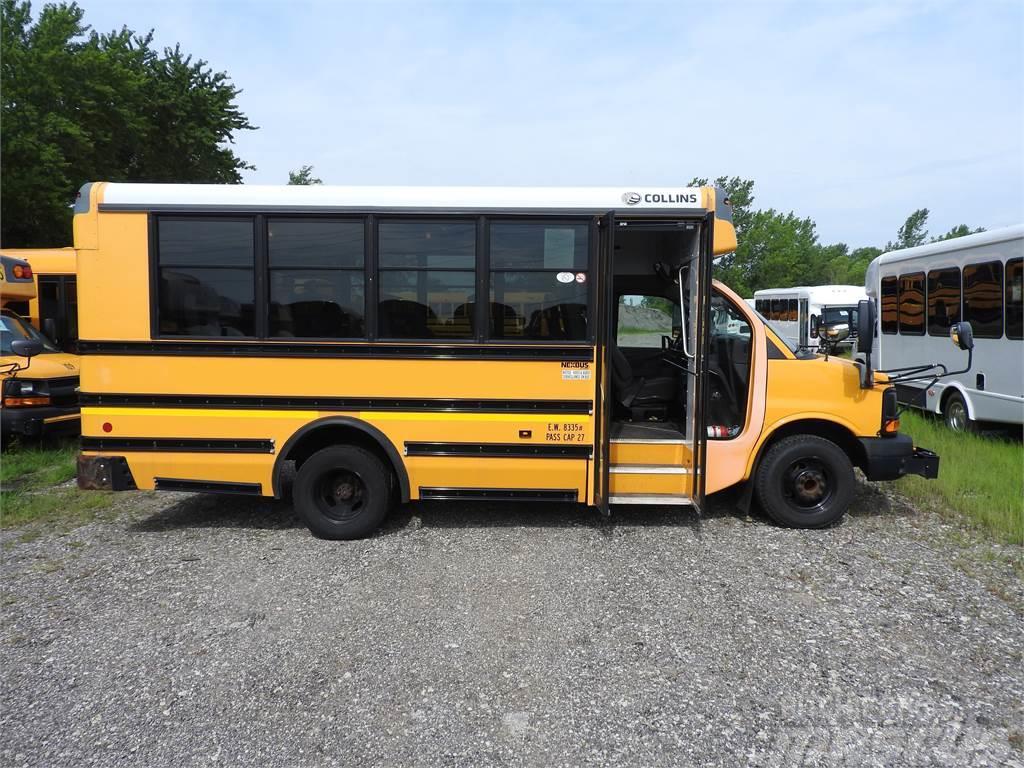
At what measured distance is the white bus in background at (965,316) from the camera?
7.96 m

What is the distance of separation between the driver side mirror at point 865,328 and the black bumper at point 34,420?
8.18m

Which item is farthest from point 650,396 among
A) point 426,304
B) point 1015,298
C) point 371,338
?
point 1015,298

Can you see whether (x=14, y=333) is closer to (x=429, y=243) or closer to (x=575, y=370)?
(x=429, y=243)

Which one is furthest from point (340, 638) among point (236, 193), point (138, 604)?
point (236, 193)

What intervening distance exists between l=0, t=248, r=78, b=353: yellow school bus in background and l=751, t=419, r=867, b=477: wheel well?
413 inches

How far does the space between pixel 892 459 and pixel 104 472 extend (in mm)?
6239

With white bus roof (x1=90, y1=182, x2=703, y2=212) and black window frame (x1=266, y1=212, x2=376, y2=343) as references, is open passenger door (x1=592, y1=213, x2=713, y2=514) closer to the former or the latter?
white bus roof (x1=90, y1=182, x2=703, y2=212)

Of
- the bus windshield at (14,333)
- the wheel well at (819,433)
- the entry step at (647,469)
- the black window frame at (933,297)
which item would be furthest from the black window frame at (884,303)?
the bus windshield at (14,333)

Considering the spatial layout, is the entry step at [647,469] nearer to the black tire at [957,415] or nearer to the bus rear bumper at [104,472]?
the bus rear bumper at [104,472]

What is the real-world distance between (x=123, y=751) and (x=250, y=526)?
2923mm

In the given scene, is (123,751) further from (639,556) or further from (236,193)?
(236,193)

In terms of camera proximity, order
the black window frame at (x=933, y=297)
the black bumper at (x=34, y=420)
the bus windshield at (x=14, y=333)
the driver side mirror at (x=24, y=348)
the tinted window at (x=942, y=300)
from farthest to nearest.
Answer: the tinted window at (x=942, y=300), the black window frame at (x=933, y=297), the bus windshield at (x=14, y=333), the black bumper at (x=34, y=420), the driver side mirror at (x=24, y=348)

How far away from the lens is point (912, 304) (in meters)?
10.2

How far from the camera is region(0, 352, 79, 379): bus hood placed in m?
8.09
